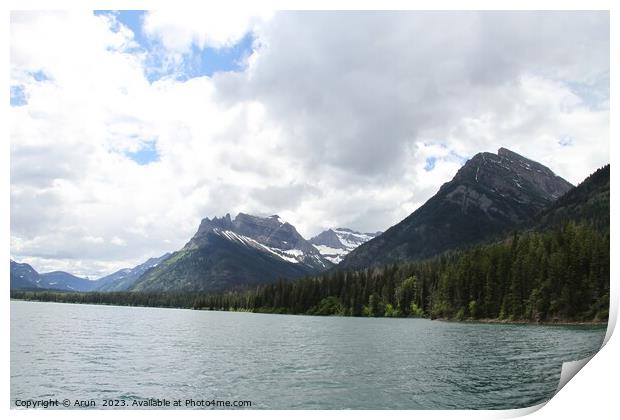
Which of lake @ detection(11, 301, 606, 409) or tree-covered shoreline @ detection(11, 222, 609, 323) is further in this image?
tree-covered shoreline @ detection(11, 222, 609, 323)

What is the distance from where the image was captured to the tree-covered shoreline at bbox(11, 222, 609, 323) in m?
91.2

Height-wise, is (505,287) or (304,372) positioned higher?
(505,287)

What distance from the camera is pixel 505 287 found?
112m

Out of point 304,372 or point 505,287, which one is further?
point 505,287

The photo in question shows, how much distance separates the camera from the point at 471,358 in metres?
45.2

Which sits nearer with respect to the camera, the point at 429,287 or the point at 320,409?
the point at 320,409

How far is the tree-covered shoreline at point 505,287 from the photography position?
299 feet

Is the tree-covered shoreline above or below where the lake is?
above

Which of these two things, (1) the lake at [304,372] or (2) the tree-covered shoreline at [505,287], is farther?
(2) the tree-covered shoreline at [505,287]

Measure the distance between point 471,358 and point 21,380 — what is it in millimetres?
37826

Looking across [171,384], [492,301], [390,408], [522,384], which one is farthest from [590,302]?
[171,384]

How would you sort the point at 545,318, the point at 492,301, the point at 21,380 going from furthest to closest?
the point at 492,301, the point at 545,318, the point at 21,380

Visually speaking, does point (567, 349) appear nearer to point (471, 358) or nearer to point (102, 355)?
point (471, 358)

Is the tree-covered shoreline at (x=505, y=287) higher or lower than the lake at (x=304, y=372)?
higher
